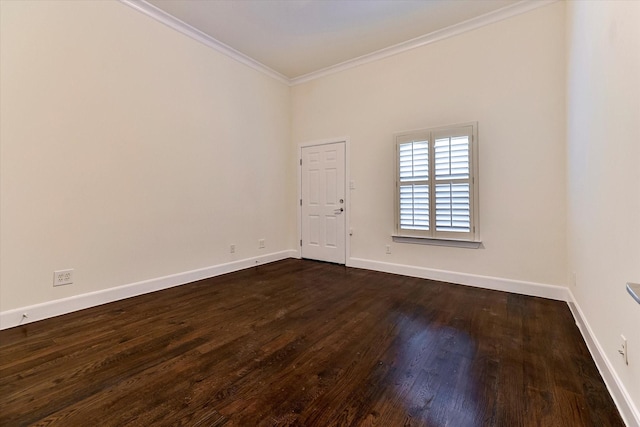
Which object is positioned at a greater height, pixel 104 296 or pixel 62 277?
pixel 62 277

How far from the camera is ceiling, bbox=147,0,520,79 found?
3.14 metres

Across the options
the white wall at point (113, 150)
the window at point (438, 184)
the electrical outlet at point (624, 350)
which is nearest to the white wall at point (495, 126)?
the window at point (438, 184)

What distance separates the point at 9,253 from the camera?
7.74 feet

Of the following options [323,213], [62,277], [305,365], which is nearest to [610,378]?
[305,365]

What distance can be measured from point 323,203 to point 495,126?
2685 mm

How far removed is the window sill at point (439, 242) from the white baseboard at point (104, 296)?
7.96ft

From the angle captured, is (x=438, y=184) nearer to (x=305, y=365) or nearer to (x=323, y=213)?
(x=323, y=213)

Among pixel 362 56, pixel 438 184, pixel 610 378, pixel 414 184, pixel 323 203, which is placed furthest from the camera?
pixel 323 203

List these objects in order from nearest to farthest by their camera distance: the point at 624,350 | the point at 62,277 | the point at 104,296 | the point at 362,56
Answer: the point at 624,350, the point at 62,277, the point at 104,296, the point at 362,56

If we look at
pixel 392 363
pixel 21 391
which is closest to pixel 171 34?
pixel 21 391

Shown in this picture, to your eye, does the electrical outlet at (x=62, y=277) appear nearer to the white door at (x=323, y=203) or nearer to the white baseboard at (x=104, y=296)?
the white baseboard at (x=104, y=296)

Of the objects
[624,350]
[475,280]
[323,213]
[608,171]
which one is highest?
[608,171]

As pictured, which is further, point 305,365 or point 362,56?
point 362,56

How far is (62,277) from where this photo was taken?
2635 millimetres
